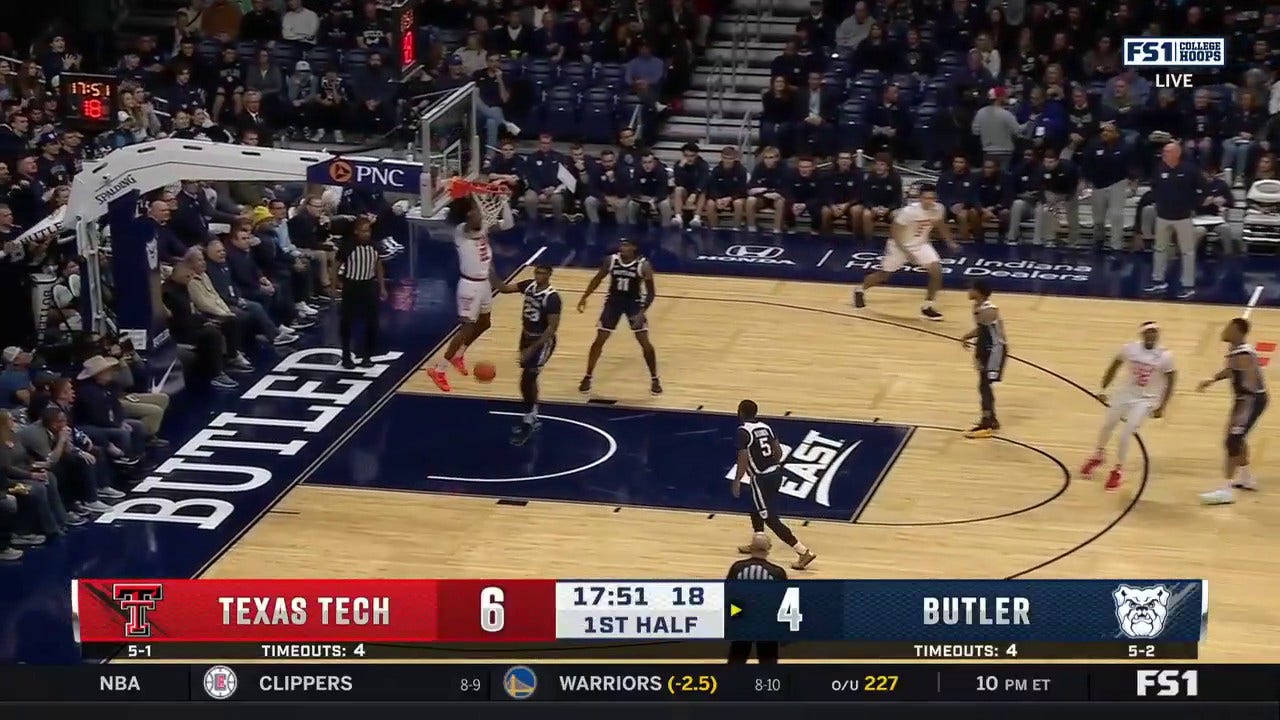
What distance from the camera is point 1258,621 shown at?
656 inches

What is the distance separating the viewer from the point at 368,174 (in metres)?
20.1

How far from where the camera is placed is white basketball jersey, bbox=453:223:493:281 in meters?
21.9

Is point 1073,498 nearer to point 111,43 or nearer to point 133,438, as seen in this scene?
point 133,438

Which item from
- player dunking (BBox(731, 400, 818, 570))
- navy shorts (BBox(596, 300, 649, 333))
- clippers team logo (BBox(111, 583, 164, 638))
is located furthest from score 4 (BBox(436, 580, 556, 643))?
navy shorts (BBox(596, 300, 649, 333))

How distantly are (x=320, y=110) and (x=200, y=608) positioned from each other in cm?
1985

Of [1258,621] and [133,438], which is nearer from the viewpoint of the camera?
[1258,621]

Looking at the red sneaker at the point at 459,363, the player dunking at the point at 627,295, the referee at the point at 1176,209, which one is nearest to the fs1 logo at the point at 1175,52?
the referee at the point at 1176,209

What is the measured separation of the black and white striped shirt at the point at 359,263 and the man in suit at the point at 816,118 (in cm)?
905

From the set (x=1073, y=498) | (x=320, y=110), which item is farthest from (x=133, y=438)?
(x=320, y=110)

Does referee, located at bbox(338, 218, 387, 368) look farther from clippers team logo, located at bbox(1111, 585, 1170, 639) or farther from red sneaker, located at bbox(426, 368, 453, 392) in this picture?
clippers team logo, located at bbox(1111, 585, 1170, 639)

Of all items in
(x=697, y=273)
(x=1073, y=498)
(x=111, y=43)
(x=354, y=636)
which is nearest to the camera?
(x=354, y=636)

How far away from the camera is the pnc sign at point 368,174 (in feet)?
65.5
